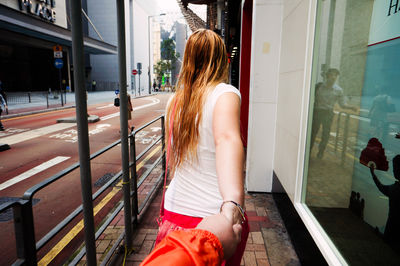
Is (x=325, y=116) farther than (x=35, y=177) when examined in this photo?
No

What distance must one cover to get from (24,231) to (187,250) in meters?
1.29

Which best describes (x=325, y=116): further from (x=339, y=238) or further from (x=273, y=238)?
(x=273, y=238)

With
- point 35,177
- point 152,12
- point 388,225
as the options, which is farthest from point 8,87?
point 152,12

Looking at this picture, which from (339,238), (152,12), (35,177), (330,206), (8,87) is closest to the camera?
(339,238)

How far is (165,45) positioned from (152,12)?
45.1ft

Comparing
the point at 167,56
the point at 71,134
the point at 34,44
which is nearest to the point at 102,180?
the point at 71,134

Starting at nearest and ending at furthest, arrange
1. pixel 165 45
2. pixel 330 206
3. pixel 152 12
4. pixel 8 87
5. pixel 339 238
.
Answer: pixel 339 238 → pixel 330 206 → pixel 8 87 → pixel 165 45 → pixel 152 12

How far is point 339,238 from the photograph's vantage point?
226 centimetres

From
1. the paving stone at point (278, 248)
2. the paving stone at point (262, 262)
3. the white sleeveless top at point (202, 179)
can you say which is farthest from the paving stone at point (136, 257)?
the white sleeveless top at point (202, 179)

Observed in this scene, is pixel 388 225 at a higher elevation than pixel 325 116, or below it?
below

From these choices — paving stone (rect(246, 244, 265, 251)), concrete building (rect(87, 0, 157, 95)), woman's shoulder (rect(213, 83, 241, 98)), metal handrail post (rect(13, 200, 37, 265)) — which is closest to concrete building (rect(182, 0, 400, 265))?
paving stone (rect(246, 244, 265, 251))

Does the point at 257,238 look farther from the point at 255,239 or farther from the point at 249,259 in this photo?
the point at 249,259

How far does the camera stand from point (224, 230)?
739 mm

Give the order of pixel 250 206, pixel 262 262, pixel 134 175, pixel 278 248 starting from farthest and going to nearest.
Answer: pixel 250 206, pixel 134 175, pixel 278 248, pixel 262 262
